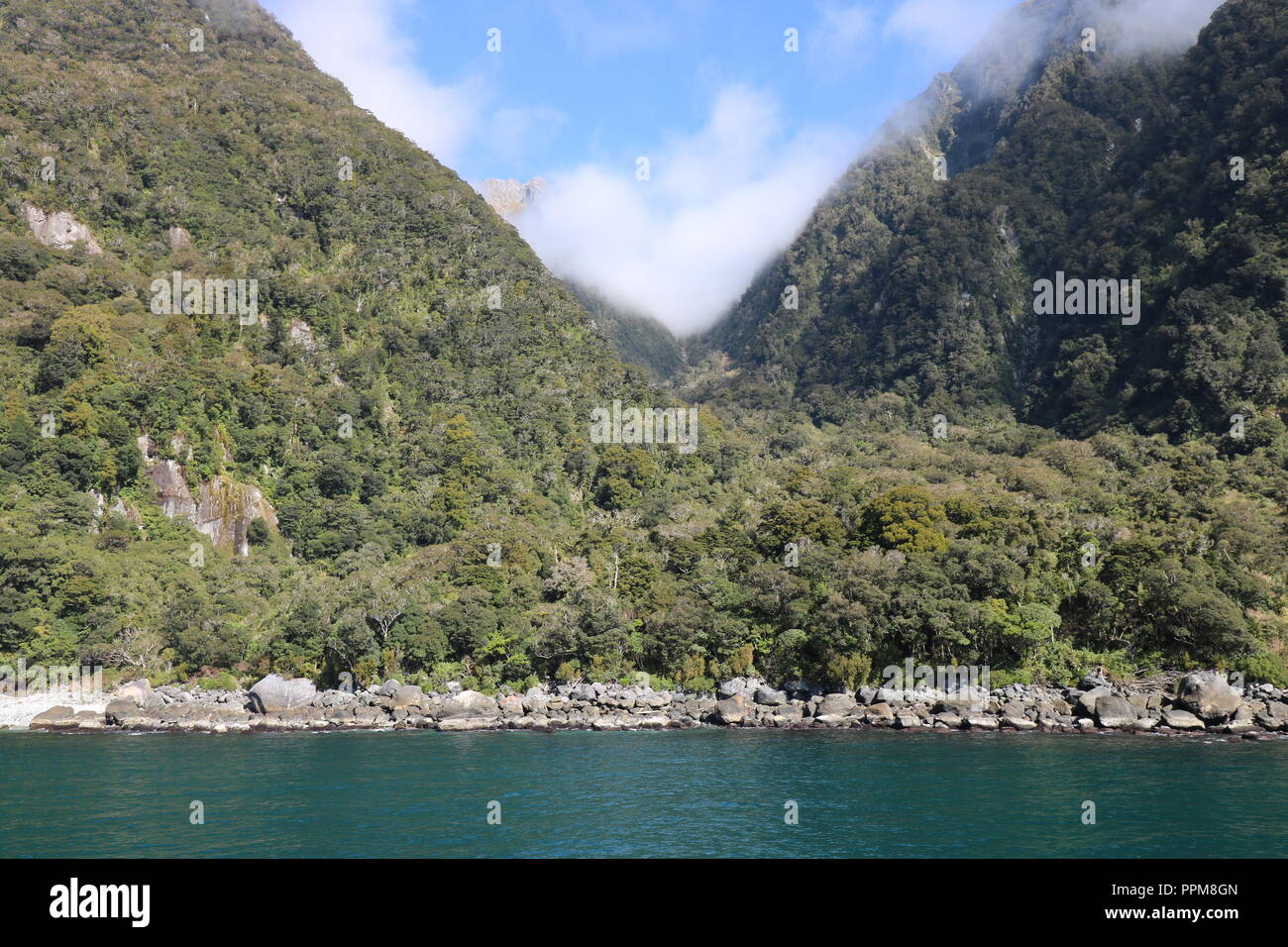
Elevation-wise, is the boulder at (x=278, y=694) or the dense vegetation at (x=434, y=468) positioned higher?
the dense vegetation at (x=434, y=468)

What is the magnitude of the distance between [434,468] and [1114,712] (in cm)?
6228

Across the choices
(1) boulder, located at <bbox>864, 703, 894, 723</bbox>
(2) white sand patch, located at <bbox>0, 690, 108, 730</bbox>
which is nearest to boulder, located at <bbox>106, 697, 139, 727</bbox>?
(2) white sand patch, located at <bbox>0, 690, 108, 730</bbox>

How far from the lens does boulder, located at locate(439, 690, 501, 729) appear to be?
163ft

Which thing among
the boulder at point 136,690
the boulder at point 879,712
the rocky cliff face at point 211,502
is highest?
the rocky cliff face at point 211,502

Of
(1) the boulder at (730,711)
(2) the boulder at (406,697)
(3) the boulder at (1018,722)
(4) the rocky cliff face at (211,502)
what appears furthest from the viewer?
(4) the rocky cliff face at (211,502)

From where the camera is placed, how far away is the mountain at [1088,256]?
9138 centimetres

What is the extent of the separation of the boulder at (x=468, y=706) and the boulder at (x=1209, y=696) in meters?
36.9

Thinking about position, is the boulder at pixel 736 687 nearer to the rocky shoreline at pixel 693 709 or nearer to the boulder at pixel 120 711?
the rocky shoreline at pixel 693 709

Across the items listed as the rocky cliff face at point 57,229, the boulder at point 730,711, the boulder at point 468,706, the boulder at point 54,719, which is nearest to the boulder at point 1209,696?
the boulder at point 730,711

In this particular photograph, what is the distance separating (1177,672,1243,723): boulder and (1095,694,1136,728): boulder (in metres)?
2.63

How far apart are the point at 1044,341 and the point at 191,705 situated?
12567cm

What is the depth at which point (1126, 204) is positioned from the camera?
4938 inches
